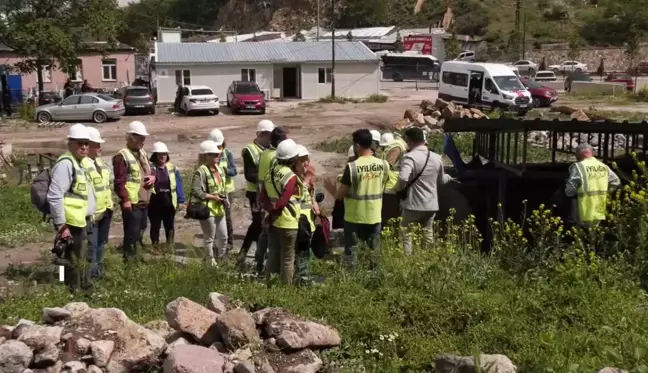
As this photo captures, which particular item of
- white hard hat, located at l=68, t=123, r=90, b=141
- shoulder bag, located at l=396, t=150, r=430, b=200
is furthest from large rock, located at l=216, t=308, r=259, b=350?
shoulder bag, located at l=396, t=150, r=430, b=200

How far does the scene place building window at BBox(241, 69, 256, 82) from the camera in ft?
148

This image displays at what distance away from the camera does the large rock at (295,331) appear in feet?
16.5

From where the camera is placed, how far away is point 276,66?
46031mm

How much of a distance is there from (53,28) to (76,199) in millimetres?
31984

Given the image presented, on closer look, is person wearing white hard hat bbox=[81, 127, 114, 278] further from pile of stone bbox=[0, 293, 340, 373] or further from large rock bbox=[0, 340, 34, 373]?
large rock bbox=[0, 340, 34, 373]

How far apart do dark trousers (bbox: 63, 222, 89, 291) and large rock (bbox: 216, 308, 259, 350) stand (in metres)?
2.32

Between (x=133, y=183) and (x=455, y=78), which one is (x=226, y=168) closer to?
(x=133, y=183)

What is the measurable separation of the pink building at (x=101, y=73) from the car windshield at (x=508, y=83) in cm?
2620

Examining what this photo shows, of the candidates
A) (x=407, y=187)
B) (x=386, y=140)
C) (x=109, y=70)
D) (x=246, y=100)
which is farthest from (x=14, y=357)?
(x=109, y=70)

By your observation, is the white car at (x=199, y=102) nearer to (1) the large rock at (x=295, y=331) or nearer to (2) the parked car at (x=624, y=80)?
(2) the parked car at (x=624, y=80)

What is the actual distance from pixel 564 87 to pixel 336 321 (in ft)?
165

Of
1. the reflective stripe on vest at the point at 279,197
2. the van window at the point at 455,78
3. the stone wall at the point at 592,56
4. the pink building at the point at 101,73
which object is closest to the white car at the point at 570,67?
the stone wall at the point at 592,56

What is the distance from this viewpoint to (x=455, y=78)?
3556cm

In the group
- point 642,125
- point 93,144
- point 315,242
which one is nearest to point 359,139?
point 315,242
